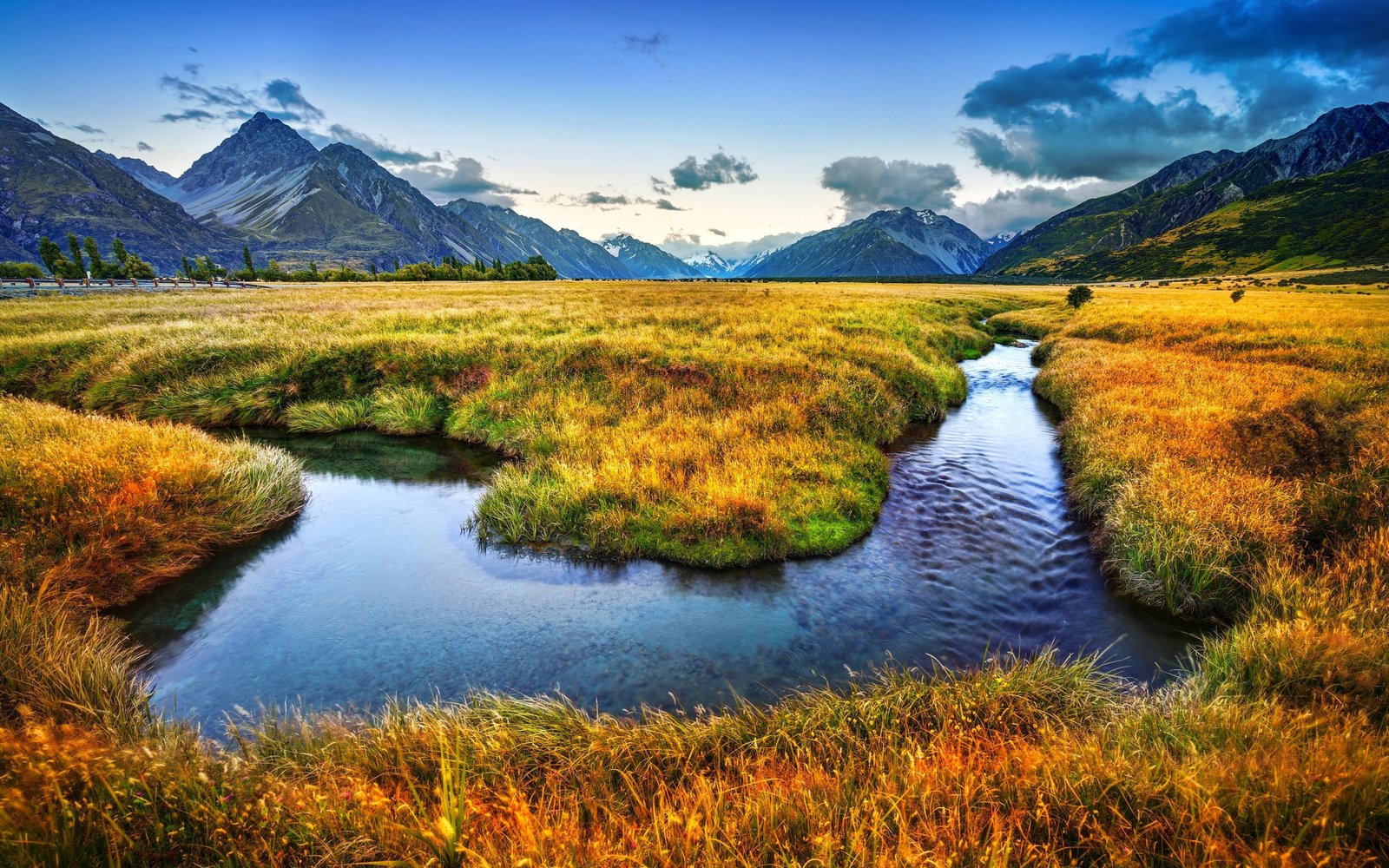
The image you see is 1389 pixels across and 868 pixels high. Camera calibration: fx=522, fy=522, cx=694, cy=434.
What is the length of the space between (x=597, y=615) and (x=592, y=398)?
9.52m

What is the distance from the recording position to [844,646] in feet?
24.1

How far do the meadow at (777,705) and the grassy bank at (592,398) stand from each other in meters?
0.11

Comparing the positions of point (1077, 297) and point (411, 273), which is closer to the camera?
point (1077, 297)

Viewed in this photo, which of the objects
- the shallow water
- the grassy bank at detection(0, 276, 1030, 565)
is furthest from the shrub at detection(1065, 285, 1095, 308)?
the shallow water

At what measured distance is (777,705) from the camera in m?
6.14

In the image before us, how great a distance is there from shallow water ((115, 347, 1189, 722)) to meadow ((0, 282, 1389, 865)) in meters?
0.61

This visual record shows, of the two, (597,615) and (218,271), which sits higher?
(218,271)

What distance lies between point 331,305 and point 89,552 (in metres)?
35.1

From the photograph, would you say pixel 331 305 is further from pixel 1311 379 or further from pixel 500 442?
pixel 1311 379

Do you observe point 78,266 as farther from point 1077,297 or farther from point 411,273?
point 1077,297

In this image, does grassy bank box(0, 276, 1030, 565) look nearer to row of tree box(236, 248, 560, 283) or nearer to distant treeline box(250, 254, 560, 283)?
row of tree box(236, 248, 560, 283)

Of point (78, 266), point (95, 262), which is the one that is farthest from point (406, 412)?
point (95, 262)

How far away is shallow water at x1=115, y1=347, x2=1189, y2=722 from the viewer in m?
6.65

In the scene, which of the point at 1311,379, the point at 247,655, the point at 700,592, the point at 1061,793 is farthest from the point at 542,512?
the point at 1311,379
